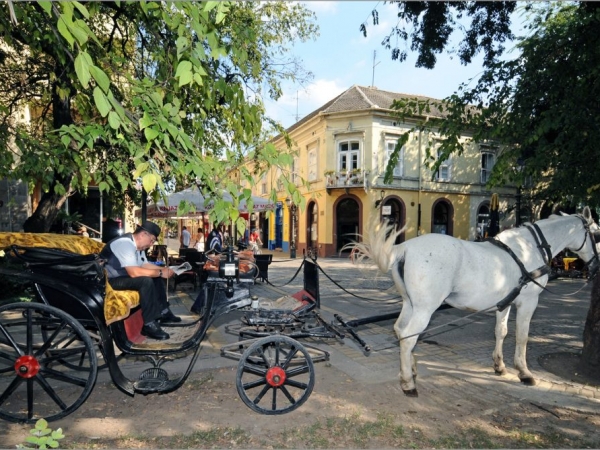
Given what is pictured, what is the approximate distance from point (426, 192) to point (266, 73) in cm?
1742

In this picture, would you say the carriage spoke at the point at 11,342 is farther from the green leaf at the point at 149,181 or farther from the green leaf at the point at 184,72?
the green leaf at the point at 184,72

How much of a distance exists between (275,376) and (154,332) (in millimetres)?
1445

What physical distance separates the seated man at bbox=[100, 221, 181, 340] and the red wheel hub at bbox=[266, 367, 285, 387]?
4.13 feet

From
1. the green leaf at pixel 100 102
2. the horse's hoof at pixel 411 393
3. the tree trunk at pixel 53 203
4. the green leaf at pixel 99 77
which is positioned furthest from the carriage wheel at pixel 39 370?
the tree trunk at pixel 53 203

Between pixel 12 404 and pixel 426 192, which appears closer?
pixel 12 404

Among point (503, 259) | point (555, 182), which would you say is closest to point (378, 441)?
point (503, 259)

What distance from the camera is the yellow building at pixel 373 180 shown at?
75.9 ft

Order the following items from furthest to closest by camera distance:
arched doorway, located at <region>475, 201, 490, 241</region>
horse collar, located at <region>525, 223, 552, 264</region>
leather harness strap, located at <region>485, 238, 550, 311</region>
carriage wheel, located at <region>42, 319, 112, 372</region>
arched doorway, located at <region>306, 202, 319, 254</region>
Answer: arched doorway, located at <region>475, 201, 490, 241</region> → arched doorway, located at <region>306, 202, 319, 254</region> → horse collar, located at <region>525, 223, 552, 264</region> → leather harness strap, located at <region>485, 238, 550, 311</region> → carriage wheel, located at <region>42, 319, 112, 372</region>

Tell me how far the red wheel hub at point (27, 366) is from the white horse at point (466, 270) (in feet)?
10.3

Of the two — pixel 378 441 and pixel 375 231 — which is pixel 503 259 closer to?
pixel 375 231

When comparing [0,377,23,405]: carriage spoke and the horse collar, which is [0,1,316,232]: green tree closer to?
[0,377,23,405]: carriage spoke

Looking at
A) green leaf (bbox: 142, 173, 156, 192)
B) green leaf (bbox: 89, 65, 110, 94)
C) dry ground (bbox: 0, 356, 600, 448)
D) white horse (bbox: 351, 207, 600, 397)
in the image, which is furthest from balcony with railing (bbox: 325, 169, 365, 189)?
green leaf (bbox: 89, 65, 110, 94)

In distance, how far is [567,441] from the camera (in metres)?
3.19

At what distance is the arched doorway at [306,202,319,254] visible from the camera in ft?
82.1
